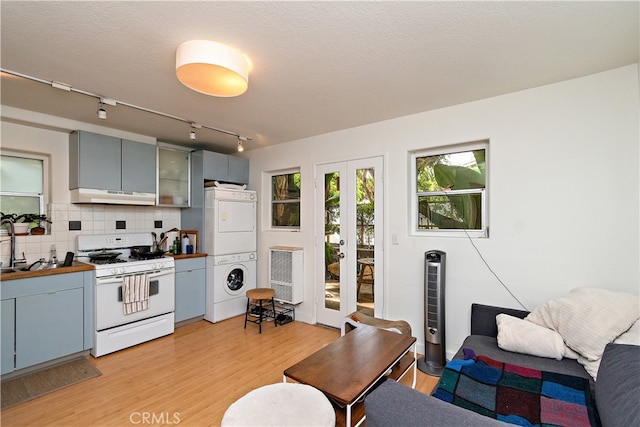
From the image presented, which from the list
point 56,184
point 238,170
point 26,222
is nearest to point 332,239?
point 238,170

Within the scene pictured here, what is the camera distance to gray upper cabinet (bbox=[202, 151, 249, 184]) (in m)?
4.06

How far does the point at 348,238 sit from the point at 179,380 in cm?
221

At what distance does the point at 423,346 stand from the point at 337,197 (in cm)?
192

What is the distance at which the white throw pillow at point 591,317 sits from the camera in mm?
1813

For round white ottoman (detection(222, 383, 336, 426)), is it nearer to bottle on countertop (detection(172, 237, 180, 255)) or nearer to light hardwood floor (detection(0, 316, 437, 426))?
light hardwood floor (detection(0, 316, 437, 426))

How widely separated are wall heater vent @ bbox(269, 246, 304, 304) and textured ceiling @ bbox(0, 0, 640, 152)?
1910 millimetres

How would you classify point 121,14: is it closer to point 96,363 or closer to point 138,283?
point 138,283

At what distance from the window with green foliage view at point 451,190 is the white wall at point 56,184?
11.9ft

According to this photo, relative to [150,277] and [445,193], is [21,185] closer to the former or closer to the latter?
[150,277]

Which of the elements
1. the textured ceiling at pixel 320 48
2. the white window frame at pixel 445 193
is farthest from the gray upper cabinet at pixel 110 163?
the white window frame at pixel 445 193

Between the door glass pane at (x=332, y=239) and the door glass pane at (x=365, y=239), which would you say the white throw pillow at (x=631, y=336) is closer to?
the door glass pane at (x=365, y=239)

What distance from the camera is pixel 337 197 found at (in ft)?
12.0

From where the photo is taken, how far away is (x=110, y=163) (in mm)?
3340

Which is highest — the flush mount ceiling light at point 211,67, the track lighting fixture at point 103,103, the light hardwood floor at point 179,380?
the track lighting fixture at point 103,103
